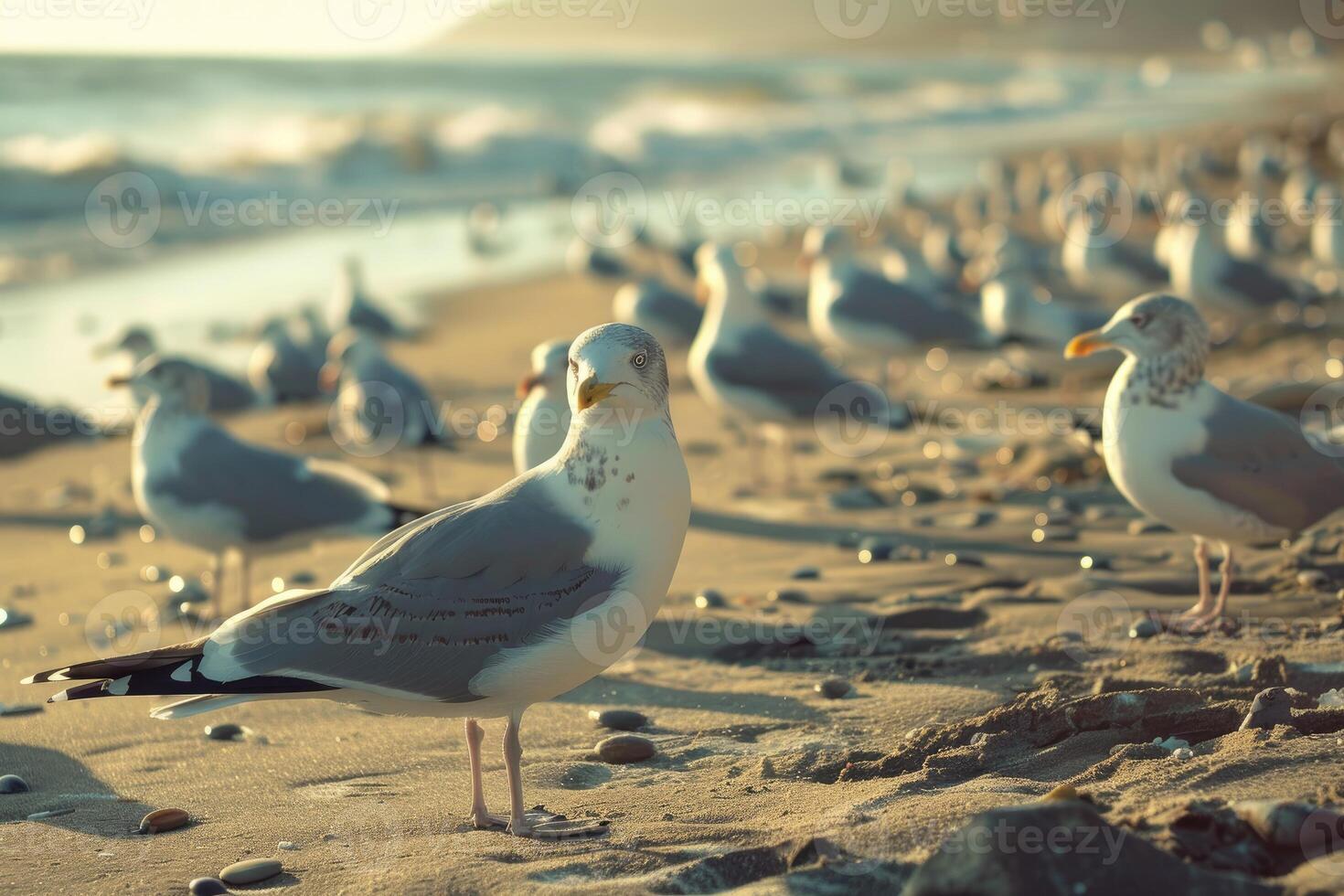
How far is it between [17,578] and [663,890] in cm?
522

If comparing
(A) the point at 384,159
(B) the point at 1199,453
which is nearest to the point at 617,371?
(B) the point at 1199,453

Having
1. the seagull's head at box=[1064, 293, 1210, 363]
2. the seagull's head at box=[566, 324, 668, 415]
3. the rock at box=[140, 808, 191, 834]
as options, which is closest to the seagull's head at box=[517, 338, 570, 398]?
the seagull's head at box=[1064, 293, 1210, 363]

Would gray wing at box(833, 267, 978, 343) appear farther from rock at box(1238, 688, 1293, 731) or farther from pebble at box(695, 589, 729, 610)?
rock at box(1238, 688, 1293, 731)

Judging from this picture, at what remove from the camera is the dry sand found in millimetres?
3662

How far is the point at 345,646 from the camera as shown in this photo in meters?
3.96

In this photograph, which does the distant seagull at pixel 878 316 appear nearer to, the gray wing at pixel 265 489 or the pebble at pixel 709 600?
the pebble at pixel 709 600

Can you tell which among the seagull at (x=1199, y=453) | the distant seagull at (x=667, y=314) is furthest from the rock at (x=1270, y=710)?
the distant seagull at (x=667, y=314)

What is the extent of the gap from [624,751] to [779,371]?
16.1 feet

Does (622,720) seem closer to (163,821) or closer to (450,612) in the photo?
(450,612)

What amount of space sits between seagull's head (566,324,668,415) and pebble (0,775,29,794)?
218cm

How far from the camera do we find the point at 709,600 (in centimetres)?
651

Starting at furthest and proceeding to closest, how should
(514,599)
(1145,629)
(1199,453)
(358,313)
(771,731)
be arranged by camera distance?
1. (358,313)
2. (1199,453)
3. (1145,629)
4. (771,731)
5. (514,599)

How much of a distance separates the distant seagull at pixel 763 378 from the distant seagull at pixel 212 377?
361 cm

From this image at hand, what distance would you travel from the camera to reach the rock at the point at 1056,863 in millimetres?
2926
